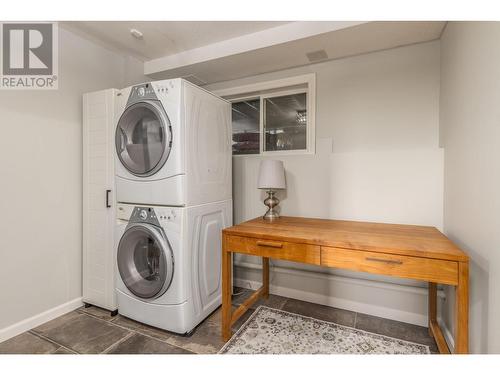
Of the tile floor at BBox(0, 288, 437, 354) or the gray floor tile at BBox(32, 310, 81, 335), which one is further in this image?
the gray floor tile at BBox(32, 310, 81, 335)

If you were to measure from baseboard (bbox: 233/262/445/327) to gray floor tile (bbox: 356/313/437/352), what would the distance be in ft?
0.15

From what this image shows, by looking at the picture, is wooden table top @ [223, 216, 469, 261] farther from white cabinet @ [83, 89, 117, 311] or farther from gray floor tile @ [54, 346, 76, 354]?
gray floor tile @ [54, 346, 76, 354]

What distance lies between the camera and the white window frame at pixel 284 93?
7.17 feet

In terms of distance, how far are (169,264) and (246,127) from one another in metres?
1.60

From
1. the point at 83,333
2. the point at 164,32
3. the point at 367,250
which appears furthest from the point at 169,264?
the point at 164,32

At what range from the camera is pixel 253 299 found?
204cm

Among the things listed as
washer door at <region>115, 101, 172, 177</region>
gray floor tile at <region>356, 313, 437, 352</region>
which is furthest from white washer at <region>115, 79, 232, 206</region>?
gray floor tile at <region>356, 313, 437, 352</region>

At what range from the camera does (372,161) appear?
1966 mm

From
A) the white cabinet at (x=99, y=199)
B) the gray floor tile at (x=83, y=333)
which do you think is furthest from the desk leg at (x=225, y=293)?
the white cabinet at (x=99, y=199)

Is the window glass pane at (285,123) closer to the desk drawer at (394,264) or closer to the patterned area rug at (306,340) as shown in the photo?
the desk drawer at (394,264)

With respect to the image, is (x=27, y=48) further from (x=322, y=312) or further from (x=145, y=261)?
(x=322, y=312)

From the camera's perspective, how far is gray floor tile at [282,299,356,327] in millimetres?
1916

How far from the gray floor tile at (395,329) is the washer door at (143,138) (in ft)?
6.37
